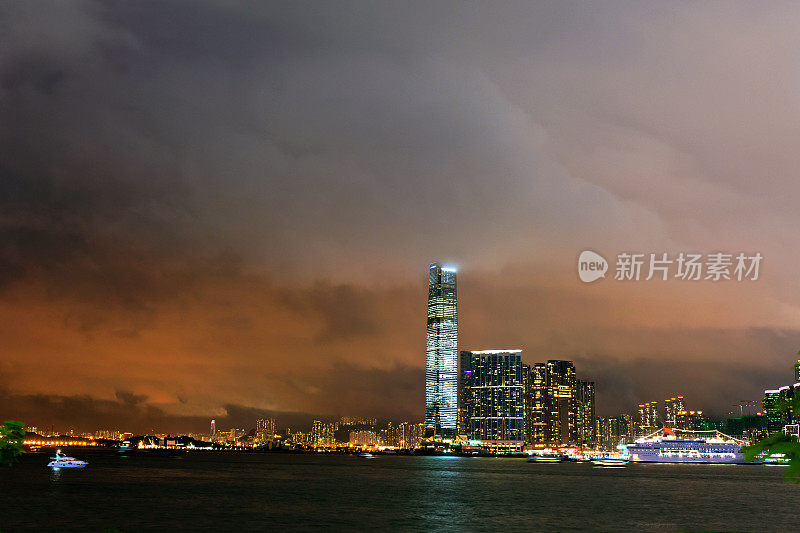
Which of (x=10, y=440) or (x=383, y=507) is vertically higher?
(x=10, y=440)

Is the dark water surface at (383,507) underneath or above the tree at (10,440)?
underneath

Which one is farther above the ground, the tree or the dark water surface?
the tree

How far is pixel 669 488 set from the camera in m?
141

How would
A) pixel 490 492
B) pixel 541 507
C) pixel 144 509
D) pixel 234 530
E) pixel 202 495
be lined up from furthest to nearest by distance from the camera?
pixel 490 492, pixel 202 495, pixel 541 507, pixel 144 509, pixel 234 530

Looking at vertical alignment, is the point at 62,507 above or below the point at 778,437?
below

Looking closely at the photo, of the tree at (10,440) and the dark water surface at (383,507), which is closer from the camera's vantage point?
the tree at (10,440)

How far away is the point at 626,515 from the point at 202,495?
200ft

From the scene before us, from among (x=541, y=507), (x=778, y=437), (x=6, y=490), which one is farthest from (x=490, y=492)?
(x=778, y=437)

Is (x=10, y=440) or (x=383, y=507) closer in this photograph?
(x=10, y=440)

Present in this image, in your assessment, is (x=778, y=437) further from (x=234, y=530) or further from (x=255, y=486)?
(x=255, y=486)

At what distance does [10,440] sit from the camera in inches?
1150

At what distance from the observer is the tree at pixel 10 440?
28614 millimetres

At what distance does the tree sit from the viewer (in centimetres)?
2861

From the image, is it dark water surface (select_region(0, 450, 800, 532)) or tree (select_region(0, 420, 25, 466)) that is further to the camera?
dark water surface (select_region(0, 450, 800, 532))
